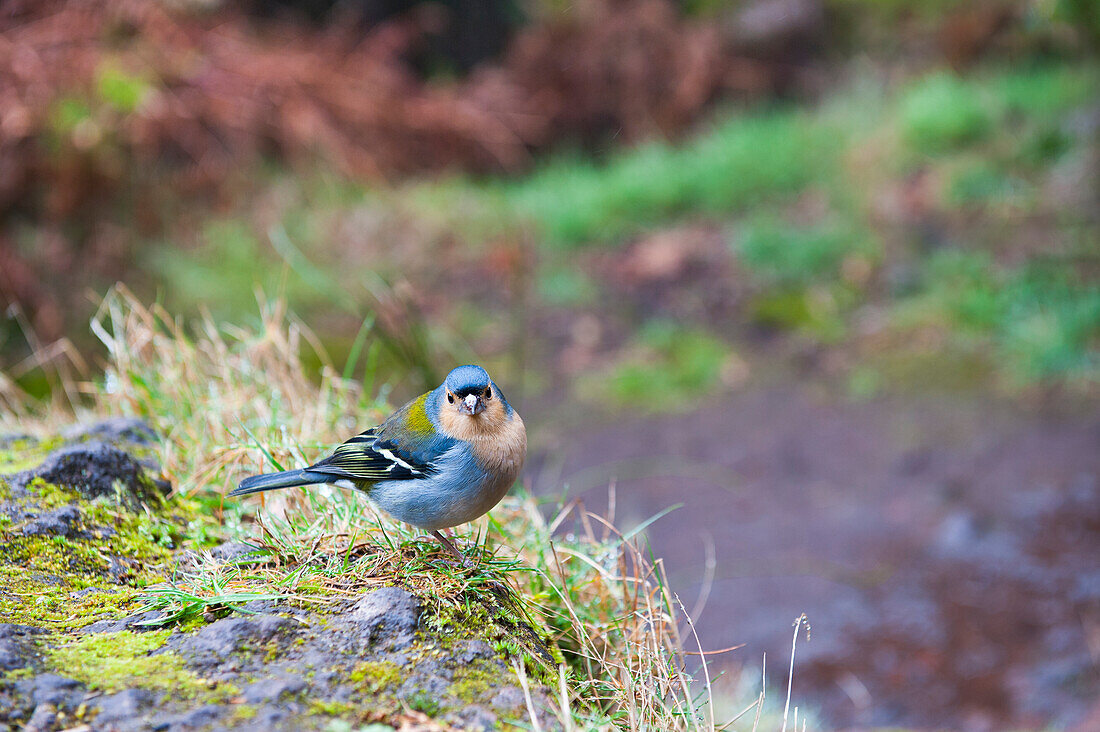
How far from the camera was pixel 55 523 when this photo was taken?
218cm

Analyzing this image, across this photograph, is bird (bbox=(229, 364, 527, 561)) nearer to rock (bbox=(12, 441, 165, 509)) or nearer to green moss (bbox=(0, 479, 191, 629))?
green moss (bbox=(0, 479, 191, 629))

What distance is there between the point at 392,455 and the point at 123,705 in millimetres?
828

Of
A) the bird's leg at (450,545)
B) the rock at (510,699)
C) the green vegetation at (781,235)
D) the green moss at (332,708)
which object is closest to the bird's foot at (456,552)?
the bird's leg at (450,545)

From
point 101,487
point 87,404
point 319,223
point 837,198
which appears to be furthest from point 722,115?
point 101,487

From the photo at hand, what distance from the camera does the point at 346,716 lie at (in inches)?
62.9

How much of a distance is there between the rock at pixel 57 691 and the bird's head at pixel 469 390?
3.10 feet

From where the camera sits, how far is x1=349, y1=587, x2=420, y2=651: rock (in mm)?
1825

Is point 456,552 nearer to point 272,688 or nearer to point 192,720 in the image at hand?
point 272,688

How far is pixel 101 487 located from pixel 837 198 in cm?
720

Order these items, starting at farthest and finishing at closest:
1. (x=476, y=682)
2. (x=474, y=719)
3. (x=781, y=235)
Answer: (x=781, y=235), (x=476, y=682), (x=474, y=719)

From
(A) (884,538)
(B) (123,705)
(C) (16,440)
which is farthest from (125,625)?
(A) (884,538)

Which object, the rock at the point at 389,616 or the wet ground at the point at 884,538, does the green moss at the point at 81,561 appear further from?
the wet ground at the point at 884,538

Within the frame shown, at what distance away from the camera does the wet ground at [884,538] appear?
3.91m

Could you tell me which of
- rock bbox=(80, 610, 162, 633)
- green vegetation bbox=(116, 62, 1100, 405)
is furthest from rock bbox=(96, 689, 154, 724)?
green vegetation bbox=(116, 62, 1100, 405)
